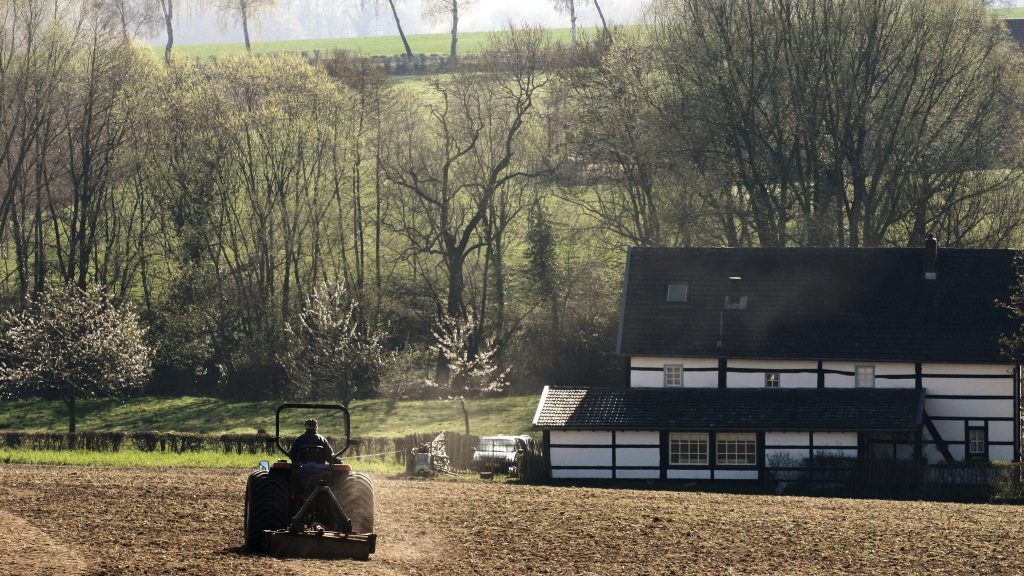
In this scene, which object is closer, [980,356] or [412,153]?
[980,356]

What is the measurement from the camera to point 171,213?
221 ft

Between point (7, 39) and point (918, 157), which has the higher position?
point (7, 39)

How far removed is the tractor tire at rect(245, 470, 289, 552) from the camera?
20141 mm

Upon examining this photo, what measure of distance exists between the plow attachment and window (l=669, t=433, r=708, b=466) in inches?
951

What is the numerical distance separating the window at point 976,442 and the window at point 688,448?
7956 mm

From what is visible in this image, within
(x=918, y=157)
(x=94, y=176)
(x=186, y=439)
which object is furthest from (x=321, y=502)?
(x=94, y=176)

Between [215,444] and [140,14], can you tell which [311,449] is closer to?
[215,444]

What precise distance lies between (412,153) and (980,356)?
2938 cm

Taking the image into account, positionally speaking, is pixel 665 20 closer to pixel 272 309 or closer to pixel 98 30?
pixel 272 309

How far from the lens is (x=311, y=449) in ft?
67.6

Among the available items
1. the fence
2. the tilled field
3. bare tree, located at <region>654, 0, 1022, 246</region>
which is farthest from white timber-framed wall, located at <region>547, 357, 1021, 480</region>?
bare tree, located at <region>654, 0, 1022, 246</region>

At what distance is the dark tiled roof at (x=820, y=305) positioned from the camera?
150ft

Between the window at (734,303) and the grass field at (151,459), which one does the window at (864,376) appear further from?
the grass field at (151,459)

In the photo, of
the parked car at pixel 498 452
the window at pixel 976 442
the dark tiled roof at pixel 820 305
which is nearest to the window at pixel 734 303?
the dark tiled roof at pixel 820 305
